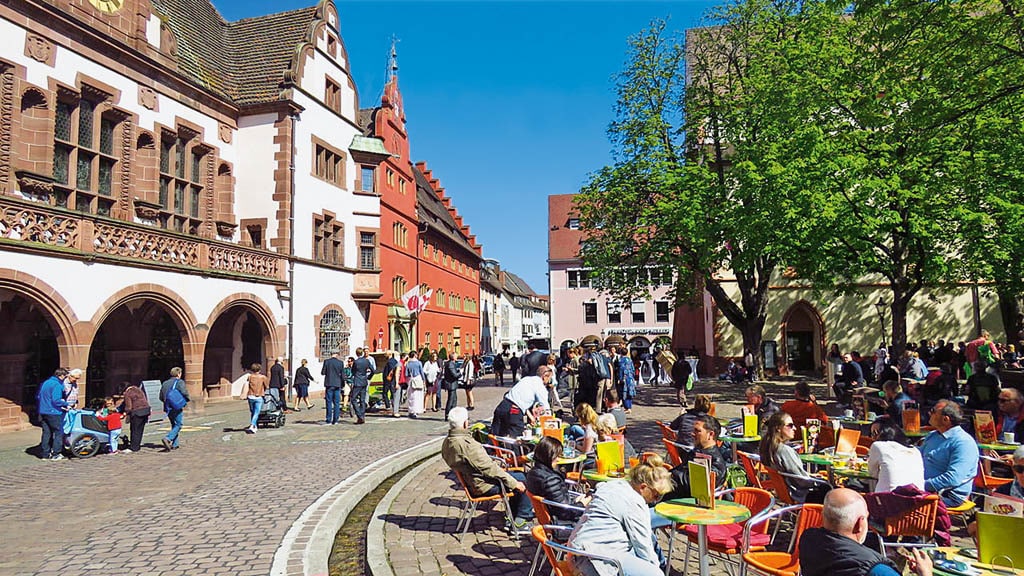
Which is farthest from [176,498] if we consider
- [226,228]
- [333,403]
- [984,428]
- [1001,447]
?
[226,228]

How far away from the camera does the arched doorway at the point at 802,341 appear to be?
110ft

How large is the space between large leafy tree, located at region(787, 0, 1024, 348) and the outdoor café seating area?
771 cm

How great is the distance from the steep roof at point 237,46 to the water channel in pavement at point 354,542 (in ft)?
63.6

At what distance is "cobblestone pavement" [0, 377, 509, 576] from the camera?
640cm

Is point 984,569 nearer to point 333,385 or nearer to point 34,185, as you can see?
point 333,385

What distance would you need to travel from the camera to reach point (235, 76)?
88.7 ft

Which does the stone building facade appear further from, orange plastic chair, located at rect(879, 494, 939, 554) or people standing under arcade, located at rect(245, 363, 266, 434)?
orange plastic chair, located at rect(879, 494, 939, 554)

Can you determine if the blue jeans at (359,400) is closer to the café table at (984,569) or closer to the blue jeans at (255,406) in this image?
the blue jeans at (255,406)

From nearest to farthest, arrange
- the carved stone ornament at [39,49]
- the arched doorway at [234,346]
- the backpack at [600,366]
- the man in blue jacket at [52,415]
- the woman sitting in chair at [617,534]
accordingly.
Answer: the woman sitting in chair at [617,534] < the man in blue jacket at [52,415] < the backpack at [600,366] < the carved stone ornament at [39,49] < the arched doorway at [234,346]

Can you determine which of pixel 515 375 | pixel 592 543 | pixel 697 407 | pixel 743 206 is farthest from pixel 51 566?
pixel 515 375

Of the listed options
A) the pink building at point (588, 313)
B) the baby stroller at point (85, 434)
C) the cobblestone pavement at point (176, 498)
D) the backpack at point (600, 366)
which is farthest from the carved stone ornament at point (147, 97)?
the pink building at point (588, 313)

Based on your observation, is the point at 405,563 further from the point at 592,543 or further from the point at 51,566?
the point at 51,566

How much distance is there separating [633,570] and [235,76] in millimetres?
27758

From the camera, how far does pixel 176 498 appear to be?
890 cm
